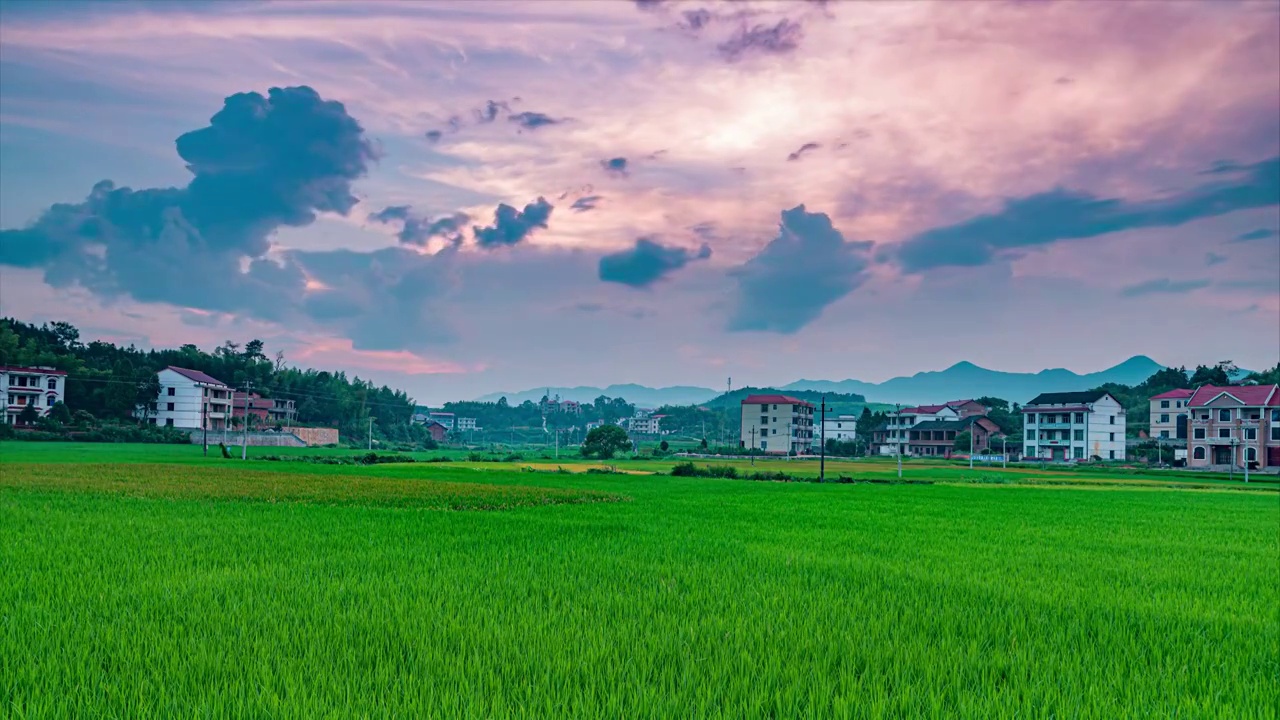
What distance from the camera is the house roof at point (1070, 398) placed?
286ft

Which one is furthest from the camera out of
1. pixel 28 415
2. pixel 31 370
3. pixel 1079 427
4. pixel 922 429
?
pixel 922 429

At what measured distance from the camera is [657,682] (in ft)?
16.6

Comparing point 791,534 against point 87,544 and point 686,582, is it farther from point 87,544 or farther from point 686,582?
point 87,544

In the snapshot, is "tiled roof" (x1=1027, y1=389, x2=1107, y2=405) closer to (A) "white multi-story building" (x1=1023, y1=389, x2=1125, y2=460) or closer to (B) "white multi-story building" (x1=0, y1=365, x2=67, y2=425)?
(A) "white multi-story building" (x1=1023, y1=389, x2=1125, y2=460)

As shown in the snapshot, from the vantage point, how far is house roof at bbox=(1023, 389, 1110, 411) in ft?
286

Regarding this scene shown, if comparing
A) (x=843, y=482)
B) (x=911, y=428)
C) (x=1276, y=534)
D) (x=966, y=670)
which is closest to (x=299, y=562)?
(x=966, y=670)

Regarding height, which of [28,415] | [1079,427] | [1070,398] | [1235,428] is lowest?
[28,415]

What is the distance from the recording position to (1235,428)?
70.8m

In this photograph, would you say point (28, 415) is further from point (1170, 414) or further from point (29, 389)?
point (1170, 414)

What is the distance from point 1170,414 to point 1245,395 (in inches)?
816

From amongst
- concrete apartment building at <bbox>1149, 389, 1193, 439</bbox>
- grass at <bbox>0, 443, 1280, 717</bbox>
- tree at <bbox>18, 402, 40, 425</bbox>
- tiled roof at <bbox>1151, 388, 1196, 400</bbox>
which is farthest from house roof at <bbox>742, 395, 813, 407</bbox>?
grass at <bbox>0, 443, 1280, 717</bbox>

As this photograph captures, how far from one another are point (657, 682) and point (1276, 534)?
19.0 metres

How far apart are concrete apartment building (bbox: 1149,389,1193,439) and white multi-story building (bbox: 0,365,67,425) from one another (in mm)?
125046

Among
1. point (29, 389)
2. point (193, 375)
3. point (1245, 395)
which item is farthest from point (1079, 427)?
point (29, 389)
